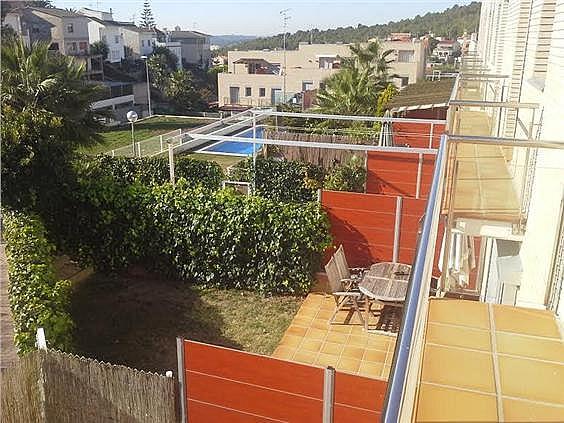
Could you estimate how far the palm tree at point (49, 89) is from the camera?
13.4m

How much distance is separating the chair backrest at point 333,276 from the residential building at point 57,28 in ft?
148

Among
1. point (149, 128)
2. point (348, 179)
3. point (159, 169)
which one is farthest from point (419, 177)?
point (149, 128)

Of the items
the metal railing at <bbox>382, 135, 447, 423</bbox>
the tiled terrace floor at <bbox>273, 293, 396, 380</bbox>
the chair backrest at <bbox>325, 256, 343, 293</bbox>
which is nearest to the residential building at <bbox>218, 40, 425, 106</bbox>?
the chair backrest at <bbox>325, 256, 343, 293</bbox>

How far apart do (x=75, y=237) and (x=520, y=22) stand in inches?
292

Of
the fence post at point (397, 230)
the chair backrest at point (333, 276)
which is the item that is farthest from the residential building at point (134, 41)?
the chair backrest at point (333, 276)

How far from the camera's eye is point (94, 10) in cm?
7306

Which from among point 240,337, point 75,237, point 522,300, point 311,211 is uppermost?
point 522,300

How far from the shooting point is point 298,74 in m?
47.8

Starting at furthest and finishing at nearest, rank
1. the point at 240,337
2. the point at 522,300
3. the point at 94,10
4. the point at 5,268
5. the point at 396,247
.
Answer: the point at 94,10 → the point at 396,247 → the point at 240,337 → the point at 5,268 → the point at 522,300

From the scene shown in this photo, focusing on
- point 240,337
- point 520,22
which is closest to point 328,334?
point 240,337

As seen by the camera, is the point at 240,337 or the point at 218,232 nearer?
the point at 240,337

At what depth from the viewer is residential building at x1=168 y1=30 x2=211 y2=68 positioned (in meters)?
75.3

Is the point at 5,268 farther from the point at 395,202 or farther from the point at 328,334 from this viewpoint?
the point at 395,202

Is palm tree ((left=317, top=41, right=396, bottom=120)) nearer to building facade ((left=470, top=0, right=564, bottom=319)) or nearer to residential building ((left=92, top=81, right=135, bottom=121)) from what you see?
building facade ((left=470, top=0, right=564, bottom=319))
